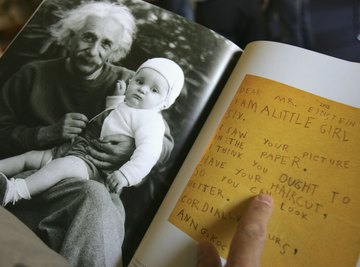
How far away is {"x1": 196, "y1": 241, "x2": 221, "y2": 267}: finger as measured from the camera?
30 centimetres

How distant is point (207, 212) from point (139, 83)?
0.56ft

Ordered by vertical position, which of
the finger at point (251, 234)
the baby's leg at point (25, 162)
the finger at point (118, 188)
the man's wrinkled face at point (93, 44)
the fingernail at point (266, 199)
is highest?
the man's wrinkled face at point (93, 44)

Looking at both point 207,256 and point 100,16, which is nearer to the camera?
point 207,256

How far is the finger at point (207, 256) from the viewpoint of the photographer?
0.99 feet

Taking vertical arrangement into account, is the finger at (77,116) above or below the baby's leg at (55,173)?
above

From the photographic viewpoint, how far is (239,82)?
1.27ft

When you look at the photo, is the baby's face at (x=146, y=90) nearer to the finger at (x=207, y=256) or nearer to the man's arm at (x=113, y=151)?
the man's arm at (x=113, y=151)

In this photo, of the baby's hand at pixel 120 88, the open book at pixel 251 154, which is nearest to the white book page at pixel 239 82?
the open book at pixel 251 154

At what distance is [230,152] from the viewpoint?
0.36m

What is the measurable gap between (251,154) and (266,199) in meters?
0.05

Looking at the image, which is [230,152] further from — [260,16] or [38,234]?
[260,16]

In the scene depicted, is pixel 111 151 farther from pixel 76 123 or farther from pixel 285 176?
pixel 285 176

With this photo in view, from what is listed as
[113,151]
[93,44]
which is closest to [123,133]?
[113,151]

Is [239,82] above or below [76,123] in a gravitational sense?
above
